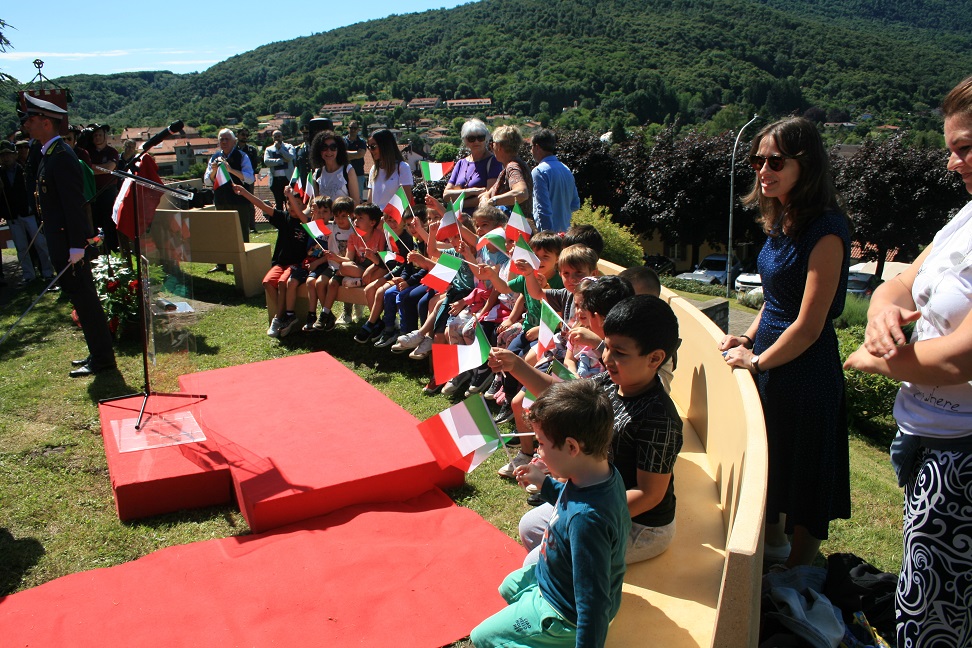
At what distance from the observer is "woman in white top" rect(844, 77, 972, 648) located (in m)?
2.05

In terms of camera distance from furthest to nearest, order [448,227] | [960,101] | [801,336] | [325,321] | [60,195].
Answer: [325,321]
[448,227]
[60,195]
[801,336]
[960,101]

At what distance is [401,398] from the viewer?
6.32 meters

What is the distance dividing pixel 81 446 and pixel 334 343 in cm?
282

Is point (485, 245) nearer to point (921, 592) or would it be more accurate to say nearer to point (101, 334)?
point (101, 334)

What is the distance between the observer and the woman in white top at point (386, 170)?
7930mm

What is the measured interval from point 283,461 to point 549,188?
347cm

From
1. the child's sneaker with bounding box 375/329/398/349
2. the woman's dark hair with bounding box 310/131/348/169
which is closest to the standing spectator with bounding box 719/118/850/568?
the child's sneaker with bounding box 375/329/398/349

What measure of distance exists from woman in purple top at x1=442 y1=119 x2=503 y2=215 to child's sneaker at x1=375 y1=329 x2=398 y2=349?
4.57 feet

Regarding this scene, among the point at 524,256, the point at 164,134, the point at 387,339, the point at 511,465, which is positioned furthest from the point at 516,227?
the point at 164,134

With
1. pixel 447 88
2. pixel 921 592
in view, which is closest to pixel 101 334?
pixel 921 592

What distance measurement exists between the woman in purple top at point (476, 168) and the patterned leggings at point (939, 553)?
17.6 ft

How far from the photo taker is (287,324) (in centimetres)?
797

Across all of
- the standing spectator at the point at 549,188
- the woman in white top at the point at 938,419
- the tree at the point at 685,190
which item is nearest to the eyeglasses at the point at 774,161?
the woman in white top at the point at 938,419

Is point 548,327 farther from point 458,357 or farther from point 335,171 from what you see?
point 335,171
